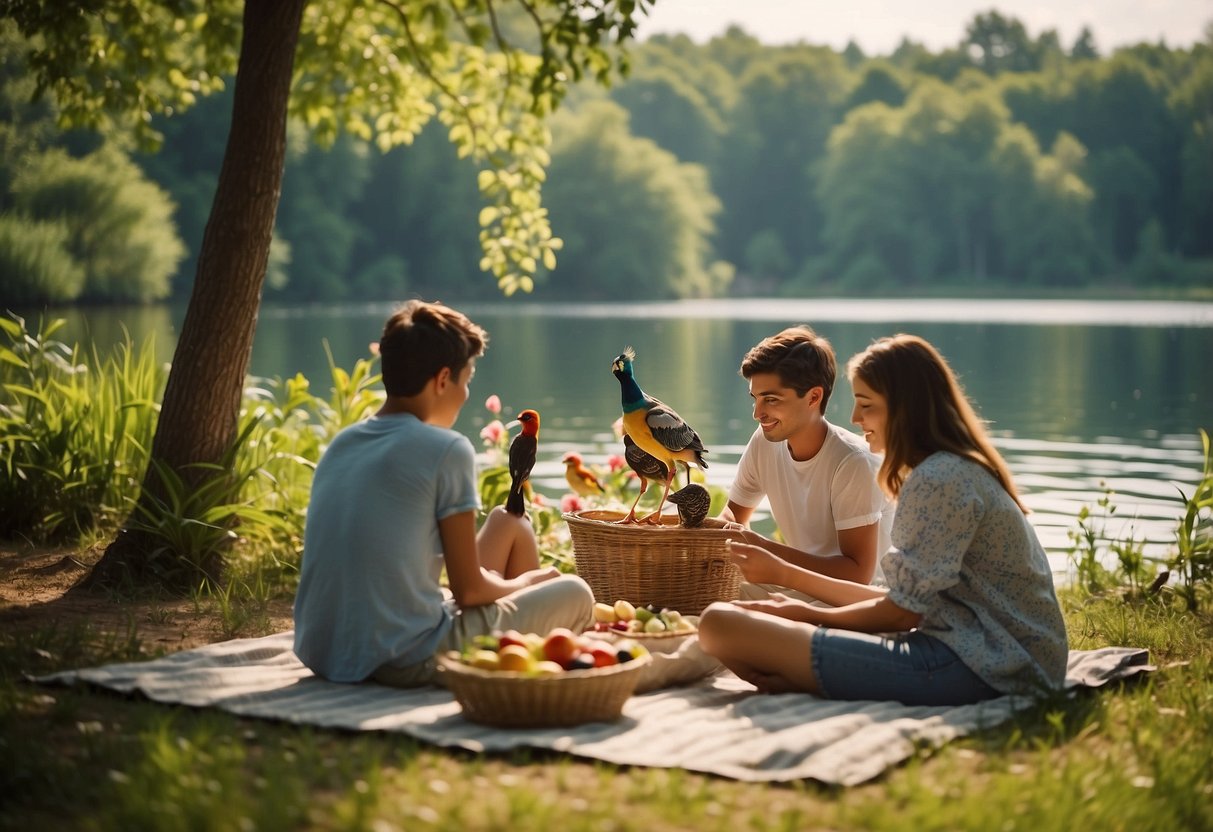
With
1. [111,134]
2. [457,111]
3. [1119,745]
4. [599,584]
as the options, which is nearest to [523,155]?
[457,111]

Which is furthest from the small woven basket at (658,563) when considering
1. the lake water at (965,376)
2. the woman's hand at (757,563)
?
the lake water at (965,376)

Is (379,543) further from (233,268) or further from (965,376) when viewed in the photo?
(965,376)

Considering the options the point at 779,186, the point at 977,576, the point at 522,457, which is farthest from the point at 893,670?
the point at 779,186

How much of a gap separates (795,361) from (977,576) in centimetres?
116

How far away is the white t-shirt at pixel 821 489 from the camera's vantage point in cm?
480

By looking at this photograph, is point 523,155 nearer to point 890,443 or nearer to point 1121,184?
point 890,443

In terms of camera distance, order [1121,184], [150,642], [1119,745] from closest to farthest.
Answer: [1119,745] < [150,642] < [1121,184]

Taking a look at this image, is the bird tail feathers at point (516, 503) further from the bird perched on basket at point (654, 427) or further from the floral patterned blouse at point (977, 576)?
the floral patterned blouse at point (977, 576)

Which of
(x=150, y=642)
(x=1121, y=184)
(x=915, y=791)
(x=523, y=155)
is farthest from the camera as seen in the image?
(x=1121, y=184)

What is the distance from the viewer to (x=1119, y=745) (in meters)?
3.62

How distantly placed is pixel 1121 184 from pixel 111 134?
5637cm

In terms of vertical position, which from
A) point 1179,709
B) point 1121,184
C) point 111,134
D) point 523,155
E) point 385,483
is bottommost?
point 1179,709

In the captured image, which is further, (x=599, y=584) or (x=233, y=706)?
(x=599, y=584)

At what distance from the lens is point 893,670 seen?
396cm
